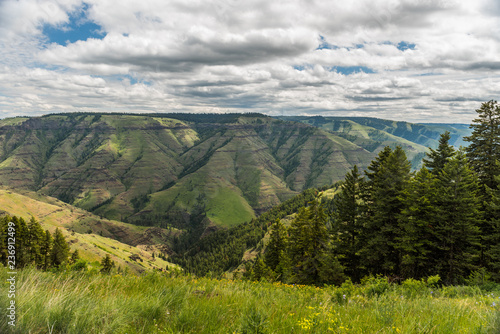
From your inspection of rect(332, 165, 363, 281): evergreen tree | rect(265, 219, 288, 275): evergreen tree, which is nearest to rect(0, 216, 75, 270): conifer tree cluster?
rect(265, 219, 288, 275): evergreen tree

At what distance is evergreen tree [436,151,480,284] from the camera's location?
27797 mm

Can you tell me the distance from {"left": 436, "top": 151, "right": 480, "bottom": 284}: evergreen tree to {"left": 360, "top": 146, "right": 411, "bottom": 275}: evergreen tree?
414 centimetres

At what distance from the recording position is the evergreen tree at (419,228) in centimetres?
2791

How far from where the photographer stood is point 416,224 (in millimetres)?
29609

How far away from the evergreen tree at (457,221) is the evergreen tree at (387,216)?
163 inches

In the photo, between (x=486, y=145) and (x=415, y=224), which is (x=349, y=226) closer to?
(x=415, y=224)

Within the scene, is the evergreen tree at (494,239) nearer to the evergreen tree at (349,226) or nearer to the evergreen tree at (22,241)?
the evergreen tree at (349,226)

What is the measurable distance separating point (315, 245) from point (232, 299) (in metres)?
34.4

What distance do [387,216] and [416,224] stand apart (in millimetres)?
3098

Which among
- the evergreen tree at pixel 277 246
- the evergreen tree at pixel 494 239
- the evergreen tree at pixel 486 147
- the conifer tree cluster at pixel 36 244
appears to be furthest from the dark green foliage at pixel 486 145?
the conifer tree cluster at pixel 36 244

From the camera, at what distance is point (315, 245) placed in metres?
37.0

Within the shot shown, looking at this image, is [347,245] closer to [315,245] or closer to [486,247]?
[315,245]

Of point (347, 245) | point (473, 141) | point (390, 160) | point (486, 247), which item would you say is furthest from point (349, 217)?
point (473, 141)

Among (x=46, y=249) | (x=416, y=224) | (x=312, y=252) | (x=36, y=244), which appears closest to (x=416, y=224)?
(x=416, y=224)
